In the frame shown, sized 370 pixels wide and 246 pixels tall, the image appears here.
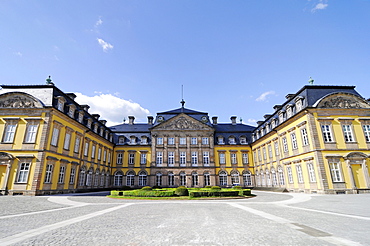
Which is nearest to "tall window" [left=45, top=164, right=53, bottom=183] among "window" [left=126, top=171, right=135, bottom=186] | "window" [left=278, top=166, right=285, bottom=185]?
"window" [left=126, top=171, right=135, bottom=186]

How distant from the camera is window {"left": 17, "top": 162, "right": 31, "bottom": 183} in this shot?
69.0ft

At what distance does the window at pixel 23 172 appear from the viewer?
828 inches

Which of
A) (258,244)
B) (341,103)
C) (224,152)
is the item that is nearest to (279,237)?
(258,244)

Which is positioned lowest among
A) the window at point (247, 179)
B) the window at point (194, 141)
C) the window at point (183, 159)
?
the window at point (247, 179)

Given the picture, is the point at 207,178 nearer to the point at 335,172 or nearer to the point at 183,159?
the point at 183,159

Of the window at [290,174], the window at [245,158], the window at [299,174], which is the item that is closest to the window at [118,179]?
the window at [245,158]

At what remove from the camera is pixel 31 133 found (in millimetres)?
22391

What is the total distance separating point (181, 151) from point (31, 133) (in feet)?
83.1

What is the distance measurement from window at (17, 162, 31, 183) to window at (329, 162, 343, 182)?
3347cm

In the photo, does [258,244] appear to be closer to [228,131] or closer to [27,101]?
[27,101]

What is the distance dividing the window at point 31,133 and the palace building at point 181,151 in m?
0.11

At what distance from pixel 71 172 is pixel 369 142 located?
3758cm

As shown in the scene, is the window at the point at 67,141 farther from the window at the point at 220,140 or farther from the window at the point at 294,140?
the window at the point at 294,140

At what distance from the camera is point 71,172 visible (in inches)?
1053
